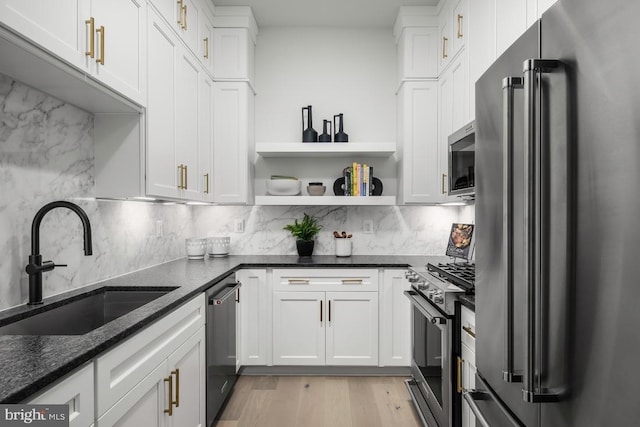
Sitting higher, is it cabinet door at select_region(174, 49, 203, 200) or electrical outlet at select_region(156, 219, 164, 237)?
cabinet door at select_region(174, 49, 203, 200)

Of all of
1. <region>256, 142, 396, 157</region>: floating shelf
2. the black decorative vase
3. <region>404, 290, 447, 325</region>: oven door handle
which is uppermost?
<region>256, 142, 396, 157</region>: floating shelf

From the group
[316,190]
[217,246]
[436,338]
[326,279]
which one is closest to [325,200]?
[316,190]

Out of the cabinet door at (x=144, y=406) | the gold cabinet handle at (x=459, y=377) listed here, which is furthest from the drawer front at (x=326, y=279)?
the cabinet door at (x=144, y=406)

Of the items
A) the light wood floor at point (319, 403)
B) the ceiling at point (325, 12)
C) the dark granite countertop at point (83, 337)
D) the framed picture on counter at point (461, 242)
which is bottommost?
the light wood floor at point (319, 403)

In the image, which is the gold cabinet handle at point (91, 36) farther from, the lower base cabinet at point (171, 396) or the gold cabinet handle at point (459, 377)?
the gold cabinet handle at point (459, 377)

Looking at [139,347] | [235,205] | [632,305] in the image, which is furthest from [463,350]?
[235,205]

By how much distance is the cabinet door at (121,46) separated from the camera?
1.52m

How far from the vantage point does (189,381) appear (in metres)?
1.82

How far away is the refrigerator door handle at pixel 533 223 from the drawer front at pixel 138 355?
3.70 feet

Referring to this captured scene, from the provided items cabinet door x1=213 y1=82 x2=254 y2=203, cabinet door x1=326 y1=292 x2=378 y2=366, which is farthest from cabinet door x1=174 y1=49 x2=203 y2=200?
cabinet door x1=326 y1=292 x2=378 y2=366

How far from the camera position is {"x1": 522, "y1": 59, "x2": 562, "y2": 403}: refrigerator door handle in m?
0.82

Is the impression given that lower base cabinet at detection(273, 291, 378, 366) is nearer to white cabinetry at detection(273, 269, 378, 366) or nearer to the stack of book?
white cabinetry at detection(273, 269, 378, 366)

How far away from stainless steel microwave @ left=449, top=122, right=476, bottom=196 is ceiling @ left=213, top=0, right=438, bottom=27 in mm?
1517

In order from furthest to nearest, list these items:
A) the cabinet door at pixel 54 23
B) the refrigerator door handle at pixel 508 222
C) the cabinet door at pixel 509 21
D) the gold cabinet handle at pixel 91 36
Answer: the cabinet door at pixel 509 21
the gold cabinet handle at pixel 91 36
the cabinet door at pixel 54 23
the refrigerator door handle at pixel 508 222
